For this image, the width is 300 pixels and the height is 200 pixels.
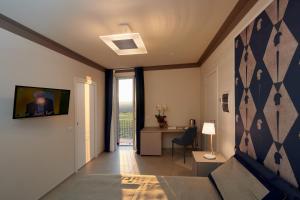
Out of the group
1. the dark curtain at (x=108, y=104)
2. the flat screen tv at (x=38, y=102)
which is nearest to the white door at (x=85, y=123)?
the dark curtain at (x=108, y=104)

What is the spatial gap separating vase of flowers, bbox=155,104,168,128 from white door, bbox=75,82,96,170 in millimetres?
1876

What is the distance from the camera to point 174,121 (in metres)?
5.16

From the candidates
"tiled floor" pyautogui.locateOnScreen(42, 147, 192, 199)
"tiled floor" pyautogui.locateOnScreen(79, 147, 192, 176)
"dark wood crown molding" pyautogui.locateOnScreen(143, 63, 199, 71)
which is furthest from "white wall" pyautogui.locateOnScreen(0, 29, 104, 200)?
"dark wood crown molding" pyautogui.locateOnScreen(143, 63, 199, 71)

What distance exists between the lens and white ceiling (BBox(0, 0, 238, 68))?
6.07 feet

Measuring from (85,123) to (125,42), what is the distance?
2.64 meters

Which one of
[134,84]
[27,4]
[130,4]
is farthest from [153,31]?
[134,84]

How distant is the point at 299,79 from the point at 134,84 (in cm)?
446

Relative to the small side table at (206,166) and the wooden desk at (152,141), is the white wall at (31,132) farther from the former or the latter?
the small side table at (206,166)

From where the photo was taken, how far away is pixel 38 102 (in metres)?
2.35

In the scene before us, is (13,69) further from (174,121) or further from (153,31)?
(174,121)

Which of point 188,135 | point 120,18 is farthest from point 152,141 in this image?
point 120,18

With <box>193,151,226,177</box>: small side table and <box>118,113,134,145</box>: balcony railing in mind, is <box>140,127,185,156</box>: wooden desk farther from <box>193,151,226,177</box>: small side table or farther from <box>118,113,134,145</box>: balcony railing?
<box>193,151,226,177</box>: small side table

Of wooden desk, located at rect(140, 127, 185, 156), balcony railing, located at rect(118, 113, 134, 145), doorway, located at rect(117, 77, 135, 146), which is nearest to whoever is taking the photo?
wooden desk, located at rect(140, 127, 185, 156)

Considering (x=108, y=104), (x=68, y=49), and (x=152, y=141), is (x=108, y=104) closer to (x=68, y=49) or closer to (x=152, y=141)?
(x=152, y=141)
